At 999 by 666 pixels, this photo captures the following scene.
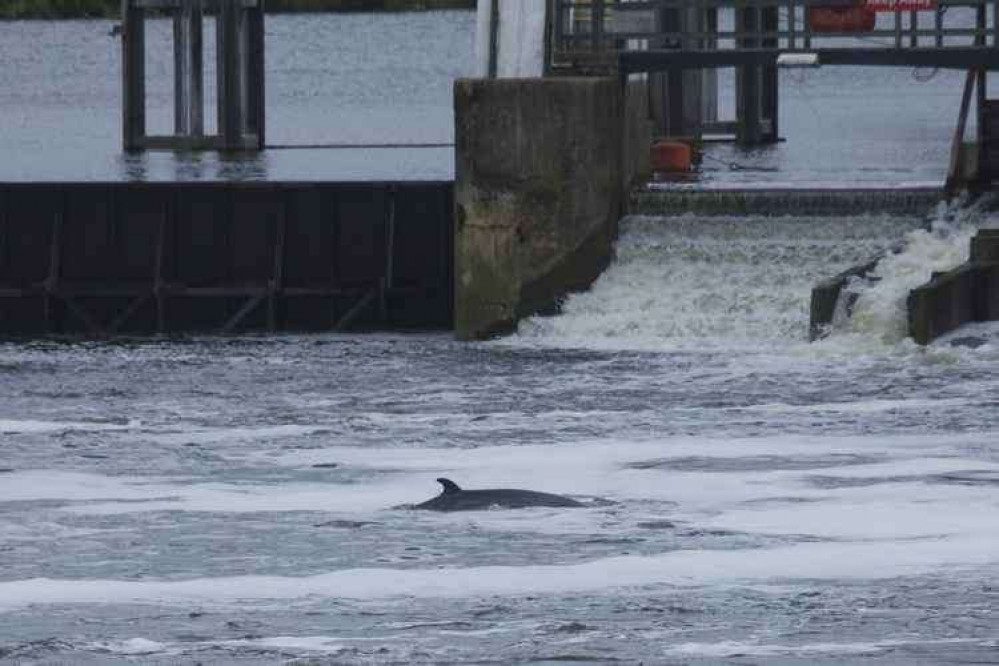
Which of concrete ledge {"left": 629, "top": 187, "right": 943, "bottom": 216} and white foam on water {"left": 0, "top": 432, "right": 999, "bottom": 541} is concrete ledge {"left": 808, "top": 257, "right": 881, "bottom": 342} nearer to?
concrete ledge {"left": 629, "top": 187, "right": 943, "bottom": 216}

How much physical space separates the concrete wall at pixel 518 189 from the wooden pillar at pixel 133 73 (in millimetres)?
17691

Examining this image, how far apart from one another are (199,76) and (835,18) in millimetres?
17080

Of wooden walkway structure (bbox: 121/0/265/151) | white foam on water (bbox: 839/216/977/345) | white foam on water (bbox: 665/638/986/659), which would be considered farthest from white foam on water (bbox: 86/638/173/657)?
wooden walkway structure (bbox: 121/0/265/151)

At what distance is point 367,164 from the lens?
152 ft

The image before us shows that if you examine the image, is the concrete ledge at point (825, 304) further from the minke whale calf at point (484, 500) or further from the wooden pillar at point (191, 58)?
the wooden pillar at point (191, 58)

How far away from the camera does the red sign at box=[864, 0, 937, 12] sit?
32.1 meters

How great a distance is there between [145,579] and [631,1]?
1648 cm

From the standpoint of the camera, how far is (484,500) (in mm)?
19922

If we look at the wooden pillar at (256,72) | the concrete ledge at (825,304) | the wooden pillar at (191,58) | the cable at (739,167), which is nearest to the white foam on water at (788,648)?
the concrete ledge at (825,304)

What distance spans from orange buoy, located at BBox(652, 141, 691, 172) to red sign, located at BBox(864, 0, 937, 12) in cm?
493

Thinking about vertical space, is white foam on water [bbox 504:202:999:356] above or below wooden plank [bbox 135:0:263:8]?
below

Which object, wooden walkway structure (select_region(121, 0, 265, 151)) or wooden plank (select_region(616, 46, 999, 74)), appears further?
wooden walkway structure (select_region(121, 0, 265, 151))

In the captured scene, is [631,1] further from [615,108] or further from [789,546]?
[789,546]

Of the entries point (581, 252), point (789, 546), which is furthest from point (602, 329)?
point (789, 546)
